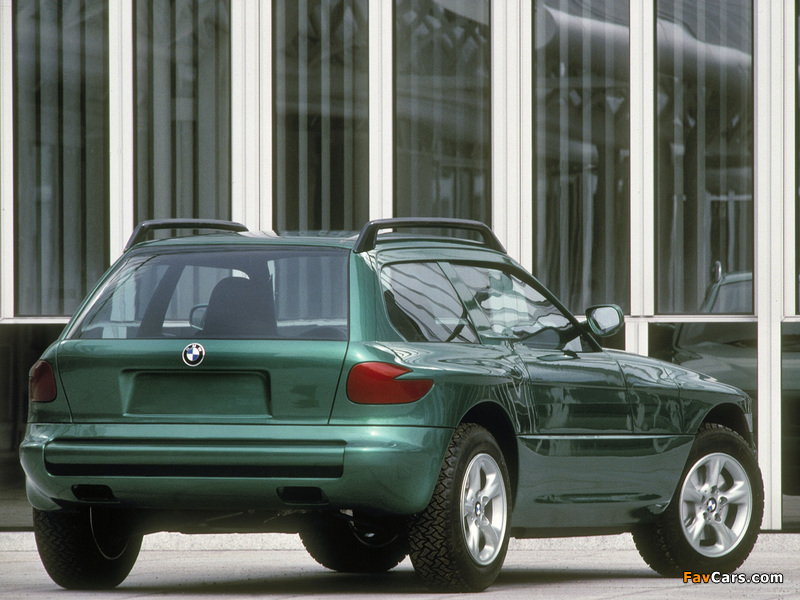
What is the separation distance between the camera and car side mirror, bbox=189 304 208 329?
6.71 m

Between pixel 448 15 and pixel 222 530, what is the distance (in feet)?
21.6

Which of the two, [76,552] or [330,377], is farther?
[76,552]

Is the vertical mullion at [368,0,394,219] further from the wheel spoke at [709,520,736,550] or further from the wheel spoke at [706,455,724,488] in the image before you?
the wheel spoke at [709,520,736,550]

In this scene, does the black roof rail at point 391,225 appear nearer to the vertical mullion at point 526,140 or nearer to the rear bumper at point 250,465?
the rear bumper at point 250,465

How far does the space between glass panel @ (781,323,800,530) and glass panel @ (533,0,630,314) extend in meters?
1.33

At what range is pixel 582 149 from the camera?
1221 cm

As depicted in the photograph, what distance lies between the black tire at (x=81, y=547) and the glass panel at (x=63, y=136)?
517 cm

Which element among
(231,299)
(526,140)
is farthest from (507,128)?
(231,299)

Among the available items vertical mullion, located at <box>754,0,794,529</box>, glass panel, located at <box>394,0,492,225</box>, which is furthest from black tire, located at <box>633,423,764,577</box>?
glass panel, located at <box>394,0,492,225</box>

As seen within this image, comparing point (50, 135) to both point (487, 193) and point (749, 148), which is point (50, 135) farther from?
point (749, 148)

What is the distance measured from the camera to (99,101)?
12.3m

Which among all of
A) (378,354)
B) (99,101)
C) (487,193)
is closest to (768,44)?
(487,193)

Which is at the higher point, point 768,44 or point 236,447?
point 768,44
